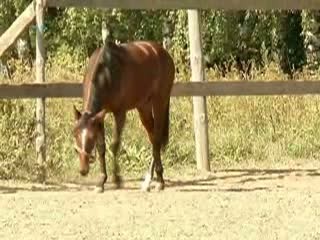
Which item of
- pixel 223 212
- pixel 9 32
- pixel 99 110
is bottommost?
pixel 223 212

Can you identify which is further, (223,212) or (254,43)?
(254,43)

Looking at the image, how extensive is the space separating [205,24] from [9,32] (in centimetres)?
1031

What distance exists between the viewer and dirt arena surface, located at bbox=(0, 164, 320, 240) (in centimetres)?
671

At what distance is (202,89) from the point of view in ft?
34.6

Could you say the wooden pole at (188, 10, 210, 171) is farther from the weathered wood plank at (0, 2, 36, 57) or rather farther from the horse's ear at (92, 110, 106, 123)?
the horse's ear at (92, 110, 106, 123)

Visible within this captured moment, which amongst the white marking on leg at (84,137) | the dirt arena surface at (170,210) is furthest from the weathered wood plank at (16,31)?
the white marking on leg at (84,137)

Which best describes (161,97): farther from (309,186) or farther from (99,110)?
(309,186)

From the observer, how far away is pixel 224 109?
43.4 feet

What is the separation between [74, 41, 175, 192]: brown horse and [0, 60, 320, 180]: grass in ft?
3.82

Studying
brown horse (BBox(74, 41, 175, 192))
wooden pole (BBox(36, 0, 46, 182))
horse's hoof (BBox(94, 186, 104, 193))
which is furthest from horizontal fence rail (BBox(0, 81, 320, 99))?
horse's hoof (BBox(94, 186, 104, 193))

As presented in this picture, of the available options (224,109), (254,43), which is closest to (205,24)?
(254,43)

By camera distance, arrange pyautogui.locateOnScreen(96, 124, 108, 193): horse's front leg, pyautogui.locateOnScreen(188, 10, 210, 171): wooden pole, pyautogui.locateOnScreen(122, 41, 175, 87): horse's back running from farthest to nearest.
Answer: pyautogui.locateOnScreen(188, 10, 210, 171): wooden pole < pyautogui.locateOnScreen(122, 41, 175, 87): horse's back < pyautogui.locateOnScreen(96, 124, 108, 193): horse's front leg

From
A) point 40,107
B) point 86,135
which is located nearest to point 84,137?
point 86,135

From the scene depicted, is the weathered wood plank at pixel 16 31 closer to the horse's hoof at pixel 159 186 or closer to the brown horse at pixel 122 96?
the brown horse at pixel 122 96
